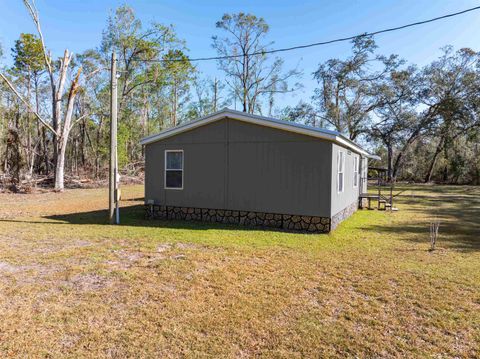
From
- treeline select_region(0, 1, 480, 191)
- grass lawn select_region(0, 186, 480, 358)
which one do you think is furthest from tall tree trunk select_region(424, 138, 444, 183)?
grass lawn select_region(0, 186, 480, 358)

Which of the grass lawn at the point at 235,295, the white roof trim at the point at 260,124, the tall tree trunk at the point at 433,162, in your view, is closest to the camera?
the grass lawn at the point at 235,295

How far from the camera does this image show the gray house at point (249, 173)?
7.41m

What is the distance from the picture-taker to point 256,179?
8039 millimetres

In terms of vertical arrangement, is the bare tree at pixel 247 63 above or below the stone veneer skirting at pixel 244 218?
above

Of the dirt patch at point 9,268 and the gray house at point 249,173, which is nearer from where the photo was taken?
the dirt patch at point 9,268

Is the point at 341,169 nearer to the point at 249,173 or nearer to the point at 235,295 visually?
the point at 249,173

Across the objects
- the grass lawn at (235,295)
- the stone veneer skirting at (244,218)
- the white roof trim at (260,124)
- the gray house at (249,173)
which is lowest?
the grass lawn at (235,295)

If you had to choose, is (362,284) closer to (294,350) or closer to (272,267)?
(272,267)

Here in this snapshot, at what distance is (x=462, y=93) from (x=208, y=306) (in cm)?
2877

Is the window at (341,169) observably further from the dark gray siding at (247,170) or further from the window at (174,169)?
the window at (174,169)

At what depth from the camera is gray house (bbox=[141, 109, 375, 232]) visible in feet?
24.3

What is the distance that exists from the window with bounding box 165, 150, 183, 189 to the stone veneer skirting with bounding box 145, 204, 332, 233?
0.69 metres

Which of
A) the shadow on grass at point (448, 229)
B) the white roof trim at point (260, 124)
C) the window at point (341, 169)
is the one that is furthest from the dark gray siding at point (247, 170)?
the shadow on grass at point (448, 229)

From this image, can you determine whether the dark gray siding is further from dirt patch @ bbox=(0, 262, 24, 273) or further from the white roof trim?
dirt patch @ bbox=(0, 262, 24, 273)
